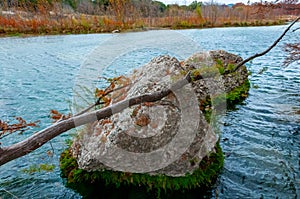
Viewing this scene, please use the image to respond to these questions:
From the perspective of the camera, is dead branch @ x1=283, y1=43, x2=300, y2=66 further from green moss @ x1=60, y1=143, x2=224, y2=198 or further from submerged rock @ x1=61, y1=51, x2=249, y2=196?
green moss @ x1=60, y1=143, x2=224, y2=198

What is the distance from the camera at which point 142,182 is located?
3326mm

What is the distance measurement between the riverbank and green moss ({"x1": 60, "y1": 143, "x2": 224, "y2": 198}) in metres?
16.6

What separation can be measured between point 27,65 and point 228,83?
7750mm

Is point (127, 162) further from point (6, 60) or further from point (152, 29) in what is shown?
point (152, 29)

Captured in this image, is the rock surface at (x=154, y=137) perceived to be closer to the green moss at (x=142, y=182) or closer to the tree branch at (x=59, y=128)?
the green moss at (x=142, y=182)

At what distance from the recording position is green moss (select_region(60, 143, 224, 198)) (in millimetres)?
3275

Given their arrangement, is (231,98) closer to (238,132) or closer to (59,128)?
(238,132)

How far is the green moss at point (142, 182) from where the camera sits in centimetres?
328

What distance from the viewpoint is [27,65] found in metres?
10.3

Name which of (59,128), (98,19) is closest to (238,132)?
(59,128)

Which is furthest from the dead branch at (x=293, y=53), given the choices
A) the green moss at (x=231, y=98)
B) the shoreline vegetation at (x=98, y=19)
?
the shoreline vegetation at (x=98, y=19)

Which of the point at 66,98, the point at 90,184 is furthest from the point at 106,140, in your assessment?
the point at 66,98

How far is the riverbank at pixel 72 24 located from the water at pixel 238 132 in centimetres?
956

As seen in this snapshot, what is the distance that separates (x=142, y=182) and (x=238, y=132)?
2154 millimetres
